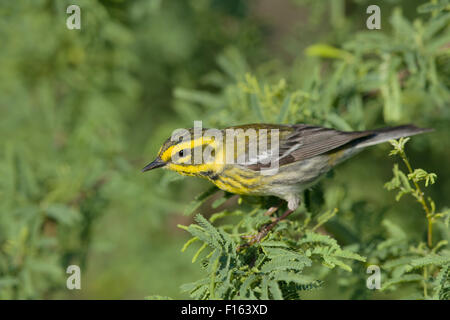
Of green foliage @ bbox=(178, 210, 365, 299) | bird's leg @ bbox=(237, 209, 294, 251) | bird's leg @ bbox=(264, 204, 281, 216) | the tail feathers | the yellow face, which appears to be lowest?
green foliage @ bbox=(178, 210, 365, 299)

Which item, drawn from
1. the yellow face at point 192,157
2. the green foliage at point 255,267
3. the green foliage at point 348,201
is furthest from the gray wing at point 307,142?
the green foliage at point 255,267

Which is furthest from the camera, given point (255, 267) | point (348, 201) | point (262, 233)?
point (348, 201)

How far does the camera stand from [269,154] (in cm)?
309

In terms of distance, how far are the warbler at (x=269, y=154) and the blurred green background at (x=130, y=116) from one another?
140 millimetres

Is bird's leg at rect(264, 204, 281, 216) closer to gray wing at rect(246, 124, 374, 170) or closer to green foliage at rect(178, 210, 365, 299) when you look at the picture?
gray wing at rect(246, 124, 374, 170)

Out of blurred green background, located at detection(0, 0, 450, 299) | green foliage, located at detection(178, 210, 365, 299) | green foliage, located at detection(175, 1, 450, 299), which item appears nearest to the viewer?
green foliage, located at detection(178, 210, 365, 299)

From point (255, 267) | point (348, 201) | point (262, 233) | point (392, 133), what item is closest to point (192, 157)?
point (262, 233)

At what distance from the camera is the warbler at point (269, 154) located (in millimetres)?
2842

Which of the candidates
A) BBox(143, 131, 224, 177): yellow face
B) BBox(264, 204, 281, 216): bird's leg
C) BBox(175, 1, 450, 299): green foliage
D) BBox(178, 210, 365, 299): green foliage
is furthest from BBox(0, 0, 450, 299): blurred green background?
BBox(178, 210, 365, 299): green foliage

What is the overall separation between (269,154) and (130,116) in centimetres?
243

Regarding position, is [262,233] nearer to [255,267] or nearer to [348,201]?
[255,267]

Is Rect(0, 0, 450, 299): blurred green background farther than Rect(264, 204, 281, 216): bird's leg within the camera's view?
Yes

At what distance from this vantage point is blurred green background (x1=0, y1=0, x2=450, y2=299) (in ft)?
11.0
